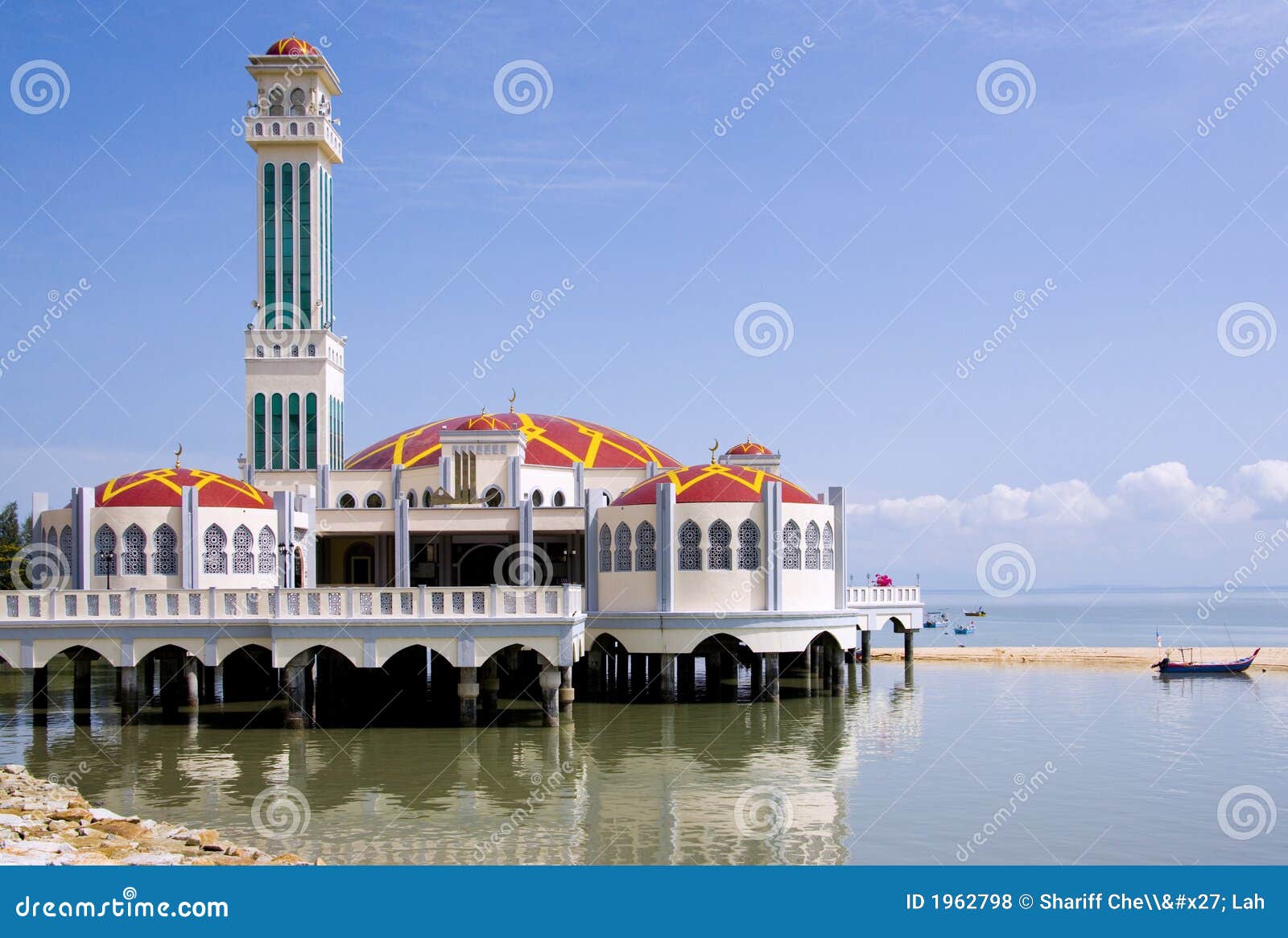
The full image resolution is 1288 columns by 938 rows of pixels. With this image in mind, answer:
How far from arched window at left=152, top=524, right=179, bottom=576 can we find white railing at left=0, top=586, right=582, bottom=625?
2576 millimetres

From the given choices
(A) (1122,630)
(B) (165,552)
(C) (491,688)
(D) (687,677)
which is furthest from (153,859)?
(A) (1122,630)

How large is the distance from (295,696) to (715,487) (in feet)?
40.0

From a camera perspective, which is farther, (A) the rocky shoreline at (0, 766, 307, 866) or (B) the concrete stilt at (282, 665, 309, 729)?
(B) the concrete stilt at (282, 665, 309, 729)

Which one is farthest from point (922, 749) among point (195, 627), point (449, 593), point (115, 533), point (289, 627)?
point (115, 533)

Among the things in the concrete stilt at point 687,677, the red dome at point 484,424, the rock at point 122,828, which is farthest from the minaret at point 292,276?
the rock at point 122,828

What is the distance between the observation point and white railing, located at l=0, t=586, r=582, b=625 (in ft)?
101

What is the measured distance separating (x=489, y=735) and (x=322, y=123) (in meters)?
27.2

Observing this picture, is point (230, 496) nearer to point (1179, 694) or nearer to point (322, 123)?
point (322, 123)

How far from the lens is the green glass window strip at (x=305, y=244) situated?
162ft

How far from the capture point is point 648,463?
148ft

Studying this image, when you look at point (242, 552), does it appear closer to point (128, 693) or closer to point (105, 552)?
point (105, 552)

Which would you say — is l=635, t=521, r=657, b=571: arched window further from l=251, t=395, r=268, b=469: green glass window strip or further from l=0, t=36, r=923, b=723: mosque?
l=251, t=395, r=268, b=469: green glass window strip

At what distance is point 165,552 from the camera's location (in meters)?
34.2

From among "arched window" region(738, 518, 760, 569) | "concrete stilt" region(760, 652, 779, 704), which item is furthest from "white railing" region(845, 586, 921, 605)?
"arched window" region(738, 518, 760, 569)
